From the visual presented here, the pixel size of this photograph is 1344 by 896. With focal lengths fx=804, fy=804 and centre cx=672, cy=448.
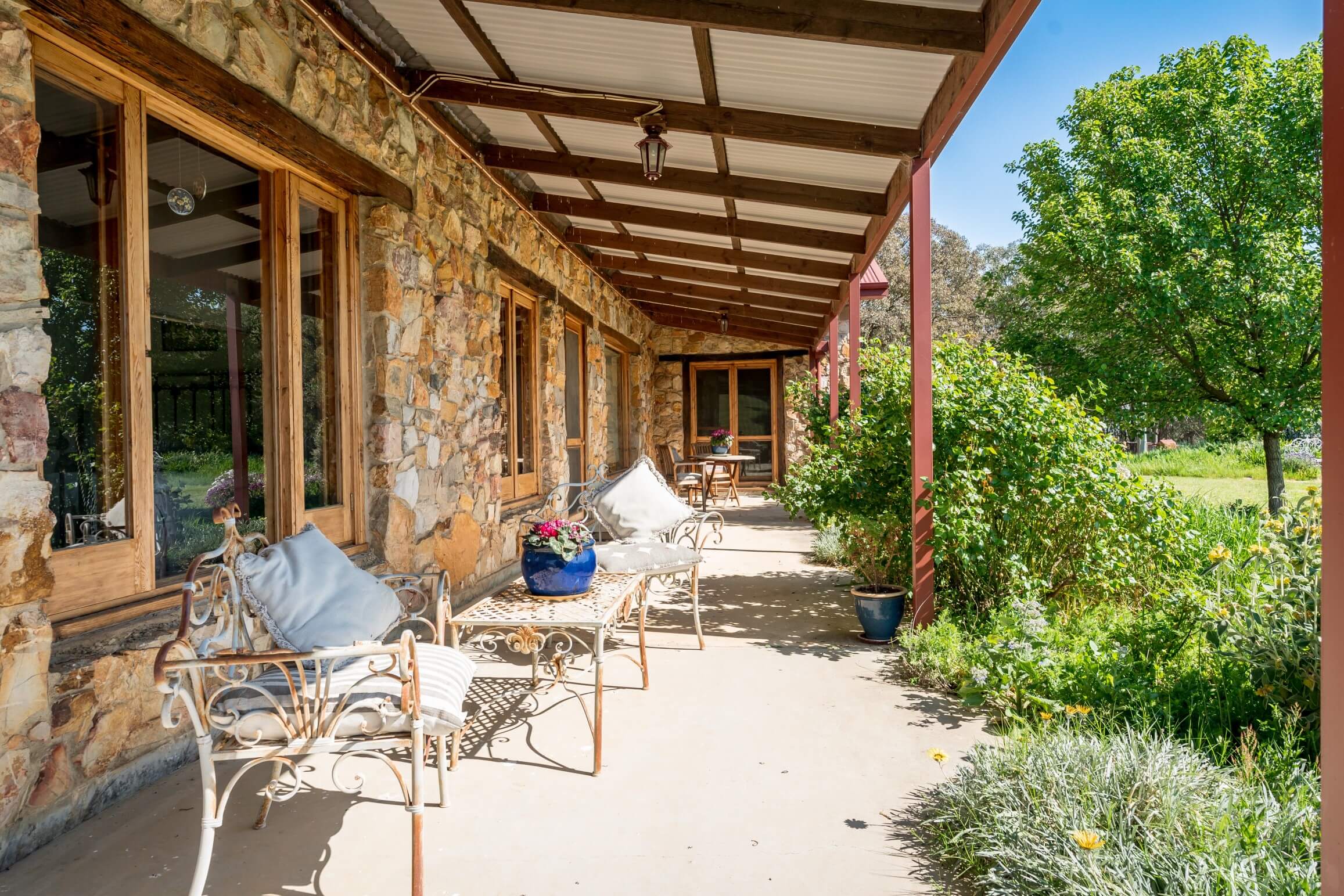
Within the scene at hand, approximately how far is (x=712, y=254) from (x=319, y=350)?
385 centimetres

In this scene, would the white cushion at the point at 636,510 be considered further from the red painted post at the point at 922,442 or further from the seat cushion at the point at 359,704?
the seat cushion at the point at 359,704

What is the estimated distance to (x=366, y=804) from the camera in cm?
236

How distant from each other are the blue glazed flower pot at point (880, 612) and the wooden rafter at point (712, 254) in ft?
10.5

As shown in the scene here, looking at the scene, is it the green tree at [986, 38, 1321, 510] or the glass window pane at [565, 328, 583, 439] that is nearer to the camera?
the glass window pane at [565, 328, 583, 439]

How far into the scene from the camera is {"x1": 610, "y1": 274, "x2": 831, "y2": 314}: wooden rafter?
8.66m

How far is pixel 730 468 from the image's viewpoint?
1137 centimetres

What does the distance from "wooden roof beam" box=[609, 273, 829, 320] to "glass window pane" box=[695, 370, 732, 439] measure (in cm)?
274

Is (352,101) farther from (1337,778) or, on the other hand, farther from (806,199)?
(1337,778)

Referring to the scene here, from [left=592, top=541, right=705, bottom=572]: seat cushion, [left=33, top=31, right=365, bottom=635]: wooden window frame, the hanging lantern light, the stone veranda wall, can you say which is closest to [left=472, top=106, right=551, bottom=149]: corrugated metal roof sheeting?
the stone veranda wall

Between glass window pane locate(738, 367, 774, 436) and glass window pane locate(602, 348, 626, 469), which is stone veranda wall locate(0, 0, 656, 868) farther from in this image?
glass window pane locate(738, 367, 774, 436)

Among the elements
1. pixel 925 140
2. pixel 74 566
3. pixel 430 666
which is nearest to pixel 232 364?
pixel 74 566

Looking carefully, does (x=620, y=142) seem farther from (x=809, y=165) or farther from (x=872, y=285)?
(x=872, y=285)

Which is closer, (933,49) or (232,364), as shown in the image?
(933,49)

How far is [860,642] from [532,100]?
3190 millimetres
